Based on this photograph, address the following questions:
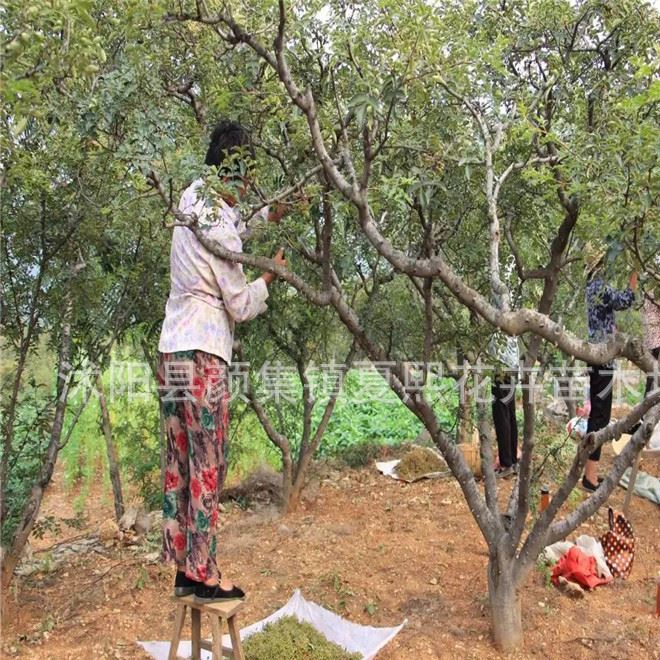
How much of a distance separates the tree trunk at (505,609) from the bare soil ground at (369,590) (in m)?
0.06

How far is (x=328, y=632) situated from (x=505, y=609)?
0.76 m

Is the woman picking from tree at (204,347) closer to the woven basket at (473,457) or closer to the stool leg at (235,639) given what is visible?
the stool leg at (235,639)

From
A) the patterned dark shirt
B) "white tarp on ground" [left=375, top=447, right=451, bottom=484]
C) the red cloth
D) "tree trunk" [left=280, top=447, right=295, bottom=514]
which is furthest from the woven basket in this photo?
the red cloth

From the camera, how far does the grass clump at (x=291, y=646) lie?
2.81 m

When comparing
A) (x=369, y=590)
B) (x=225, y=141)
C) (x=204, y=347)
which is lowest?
(x=369, y=590)

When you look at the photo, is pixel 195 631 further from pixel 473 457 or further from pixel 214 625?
pixel 473 457

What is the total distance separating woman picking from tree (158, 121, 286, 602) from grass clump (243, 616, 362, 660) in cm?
33

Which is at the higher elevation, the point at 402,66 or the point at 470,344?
the point at 402,66

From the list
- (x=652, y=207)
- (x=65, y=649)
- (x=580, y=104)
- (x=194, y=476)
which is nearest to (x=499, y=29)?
(x=580, y=104)

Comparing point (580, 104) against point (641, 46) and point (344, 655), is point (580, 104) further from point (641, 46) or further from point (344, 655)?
point (344, 655)

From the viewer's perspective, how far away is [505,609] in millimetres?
3016

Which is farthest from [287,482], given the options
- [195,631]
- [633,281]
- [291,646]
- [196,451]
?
[633,281]

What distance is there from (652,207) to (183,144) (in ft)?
6.29

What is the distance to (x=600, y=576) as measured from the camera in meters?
3.68
